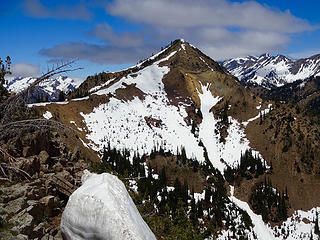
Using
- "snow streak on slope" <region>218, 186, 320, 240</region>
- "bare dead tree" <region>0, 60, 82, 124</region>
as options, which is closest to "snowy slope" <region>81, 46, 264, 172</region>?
"snow streak on slope" <region>218, 186, 320, 240</region>

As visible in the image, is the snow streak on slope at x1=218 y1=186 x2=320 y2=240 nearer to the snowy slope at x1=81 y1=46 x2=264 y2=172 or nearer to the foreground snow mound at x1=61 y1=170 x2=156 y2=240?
the snowy slope at x1=81 y1=46 x2=264 y2=172

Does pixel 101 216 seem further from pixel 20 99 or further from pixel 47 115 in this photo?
pixel 47 115

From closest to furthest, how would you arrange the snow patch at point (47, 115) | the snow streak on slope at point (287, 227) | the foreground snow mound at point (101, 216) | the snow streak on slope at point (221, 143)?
the foreground snow mound at point (101, 216), the snow patch at point (47, 115), the snow streak on slope at point (287, 227), the snow streak on slope at point (221, 143)

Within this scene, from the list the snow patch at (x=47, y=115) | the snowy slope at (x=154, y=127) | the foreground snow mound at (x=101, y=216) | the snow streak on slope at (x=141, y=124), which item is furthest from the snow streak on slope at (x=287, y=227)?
the foreground snow mound at (x=101, y=216)

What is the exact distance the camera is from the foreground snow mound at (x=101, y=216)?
23.5 ft

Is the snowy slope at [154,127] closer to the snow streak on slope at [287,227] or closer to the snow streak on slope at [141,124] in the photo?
the snow streak on slope at [141,124]

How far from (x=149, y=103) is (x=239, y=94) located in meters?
49.5

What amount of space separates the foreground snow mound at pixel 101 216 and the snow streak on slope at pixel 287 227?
95.3 meters

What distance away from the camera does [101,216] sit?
7379 mm

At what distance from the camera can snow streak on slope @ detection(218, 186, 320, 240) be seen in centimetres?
9984

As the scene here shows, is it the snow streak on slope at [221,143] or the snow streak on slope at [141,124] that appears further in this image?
the snow streak on slope at [221,143]

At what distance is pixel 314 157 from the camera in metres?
127

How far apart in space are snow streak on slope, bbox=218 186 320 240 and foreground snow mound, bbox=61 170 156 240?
95287 mm

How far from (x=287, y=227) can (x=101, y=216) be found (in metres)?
114
